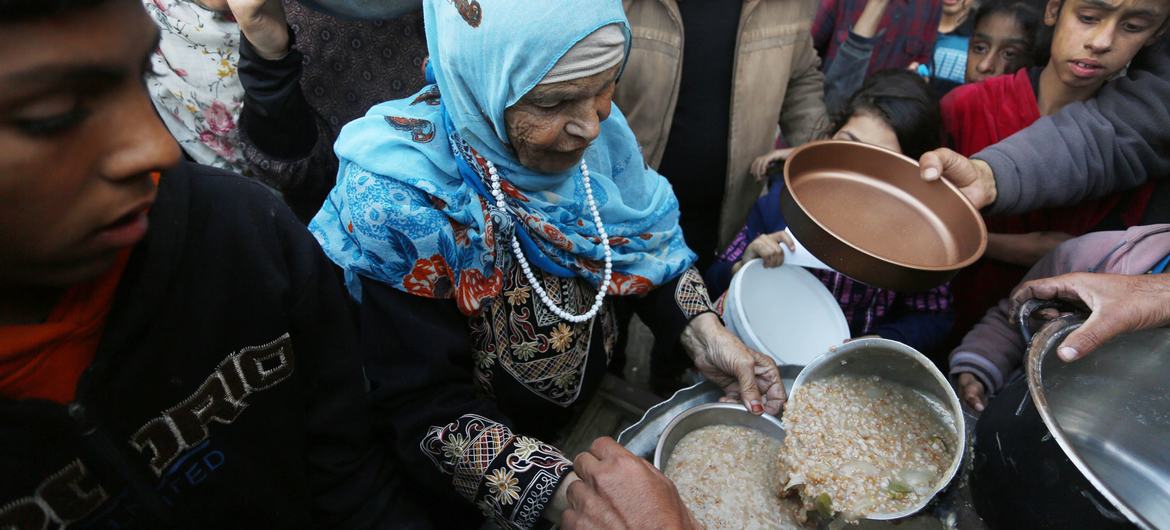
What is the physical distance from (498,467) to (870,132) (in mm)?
1890

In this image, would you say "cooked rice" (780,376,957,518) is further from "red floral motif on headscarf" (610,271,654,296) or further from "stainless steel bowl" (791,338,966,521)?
"red floral motif on headscarf" (610,271,654,296)

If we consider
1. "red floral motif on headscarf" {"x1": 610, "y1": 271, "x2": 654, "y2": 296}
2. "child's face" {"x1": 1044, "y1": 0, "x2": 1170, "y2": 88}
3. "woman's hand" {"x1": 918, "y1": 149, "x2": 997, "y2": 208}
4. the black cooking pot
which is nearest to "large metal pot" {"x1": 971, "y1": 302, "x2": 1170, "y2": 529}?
the black cooking pot

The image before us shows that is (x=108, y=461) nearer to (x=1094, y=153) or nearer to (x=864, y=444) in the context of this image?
(x=864, y=444)

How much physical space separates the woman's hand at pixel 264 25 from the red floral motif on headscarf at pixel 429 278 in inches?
39.6

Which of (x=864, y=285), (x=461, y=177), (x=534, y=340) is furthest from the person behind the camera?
(x=864, y=285)

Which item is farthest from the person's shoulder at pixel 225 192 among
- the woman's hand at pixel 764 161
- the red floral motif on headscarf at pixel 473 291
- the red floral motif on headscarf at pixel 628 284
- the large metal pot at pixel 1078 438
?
the woman's hand at pixel 764 161

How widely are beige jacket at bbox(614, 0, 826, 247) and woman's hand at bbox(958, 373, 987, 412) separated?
1.18m

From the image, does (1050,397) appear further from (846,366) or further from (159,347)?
(159,347)

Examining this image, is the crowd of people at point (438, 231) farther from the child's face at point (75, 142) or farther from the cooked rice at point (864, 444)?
the cooked rice at point (864, 444)

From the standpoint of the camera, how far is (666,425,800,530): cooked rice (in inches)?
50.5

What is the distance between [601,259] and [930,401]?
32.4 inches

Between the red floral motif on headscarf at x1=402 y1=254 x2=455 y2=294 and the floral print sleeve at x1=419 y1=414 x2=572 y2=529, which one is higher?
the red floral motif on headscarf at x1=402 y1=254 x2=455 y2=294

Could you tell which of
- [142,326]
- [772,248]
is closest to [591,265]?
[772,248]

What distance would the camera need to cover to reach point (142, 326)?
792mm
